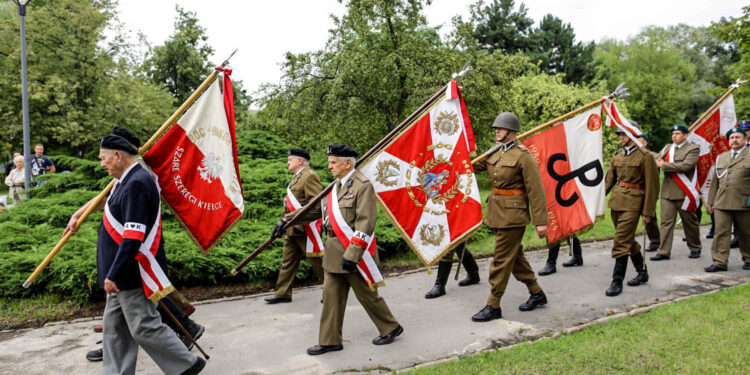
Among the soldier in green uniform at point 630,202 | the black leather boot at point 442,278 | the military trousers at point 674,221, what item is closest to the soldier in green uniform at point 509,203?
the black leather boot at point 442,278

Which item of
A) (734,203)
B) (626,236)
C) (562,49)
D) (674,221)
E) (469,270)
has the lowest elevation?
(469,270)

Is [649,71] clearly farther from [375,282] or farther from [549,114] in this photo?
[375,282]

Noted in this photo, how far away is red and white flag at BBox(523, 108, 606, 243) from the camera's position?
7.12 metres

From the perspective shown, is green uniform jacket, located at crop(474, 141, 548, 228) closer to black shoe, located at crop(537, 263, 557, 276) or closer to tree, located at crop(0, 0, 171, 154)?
black shoe, located at crop(537, 263, 557, 276)

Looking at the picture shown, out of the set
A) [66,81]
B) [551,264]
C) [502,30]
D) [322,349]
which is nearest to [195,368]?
[322,349]

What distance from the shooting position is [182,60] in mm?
33125

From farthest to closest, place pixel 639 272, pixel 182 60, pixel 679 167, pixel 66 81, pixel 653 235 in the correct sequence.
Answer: pixel 182 60 < pixel 66 81 < pixel 653 235 < pixel 679 167 < pixel 639 272

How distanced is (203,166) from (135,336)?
206 centimetres

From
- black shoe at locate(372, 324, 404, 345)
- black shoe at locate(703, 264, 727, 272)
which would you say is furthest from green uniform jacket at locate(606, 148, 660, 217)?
black shoe at locate(372, 324, 404, 345)

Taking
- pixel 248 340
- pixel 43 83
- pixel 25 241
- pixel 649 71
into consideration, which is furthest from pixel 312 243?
pixel 649 71

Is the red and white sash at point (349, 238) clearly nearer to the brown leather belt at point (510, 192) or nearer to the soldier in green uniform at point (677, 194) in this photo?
the brown leather belt at point (510, 192)

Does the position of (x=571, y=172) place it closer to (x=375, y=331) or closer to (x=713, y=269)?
(x=713, y=269)

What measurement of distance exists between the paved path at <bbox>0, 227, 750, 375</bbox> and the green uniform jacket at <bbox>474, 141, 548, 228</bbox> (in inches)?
44.6

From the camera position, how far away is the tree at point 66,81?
24.3m
